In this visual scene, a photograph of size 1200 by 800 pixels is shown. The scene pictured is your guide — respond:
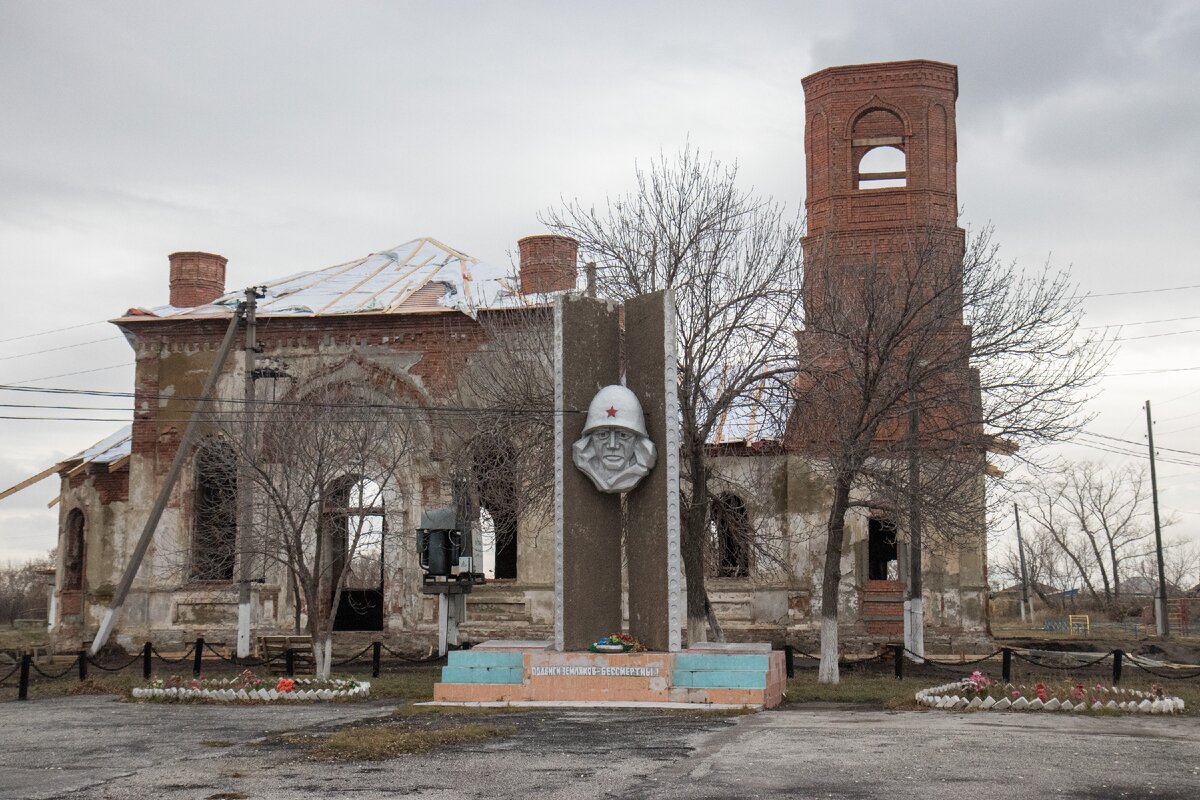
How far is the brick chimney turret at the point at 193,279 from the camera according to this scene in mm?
29906

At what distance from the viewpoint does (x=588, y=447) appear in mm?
16109

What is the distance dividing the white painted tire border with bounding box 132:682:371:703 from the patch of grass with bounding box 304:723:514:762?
4.50 meters

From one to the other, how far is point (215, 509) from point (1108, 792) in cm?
2090

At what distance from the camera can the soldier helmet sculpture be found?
15.9 m

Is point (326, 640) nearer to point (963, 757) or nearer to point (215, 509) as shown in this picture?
point (215, 509)

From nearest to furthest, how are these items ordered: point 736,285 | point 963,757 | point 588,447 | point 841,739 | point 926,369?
point 963,757
point 841,739
point 588,447
point 926,369
point 736,285

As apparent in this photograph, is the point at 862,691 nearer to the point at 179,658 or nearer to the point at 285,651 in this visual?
the point at 285,651

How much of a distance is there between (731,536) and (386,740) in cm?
1556

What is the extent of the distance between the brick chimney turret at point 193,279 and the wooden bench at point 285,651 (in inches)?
325

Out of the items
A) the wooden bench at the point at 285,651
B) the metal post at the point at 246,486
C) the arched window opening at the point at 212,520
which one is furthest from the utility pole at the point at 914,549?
the arched window opening at the point at 212,520

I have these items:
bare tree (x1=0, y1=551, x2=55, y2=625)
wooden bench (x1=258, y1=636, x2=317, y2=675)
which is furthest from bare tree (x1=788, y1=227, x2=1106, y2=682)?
bare tree (x1=0, y1=551, x2=55, y2=625)

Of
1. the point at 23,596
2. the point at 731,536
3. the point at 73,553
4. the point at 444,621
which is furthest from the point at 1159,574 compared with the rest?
the point at 23,596

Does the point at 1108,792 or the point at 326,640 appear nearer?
the point at 1108,792

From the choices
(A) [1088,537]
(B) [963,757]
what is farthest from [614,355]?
(A) [1088,537]
